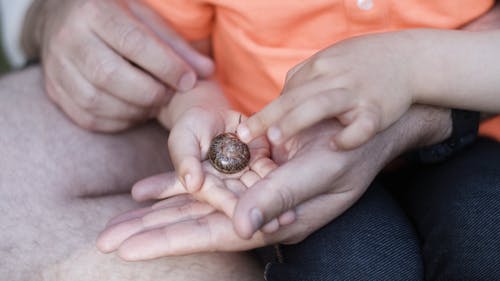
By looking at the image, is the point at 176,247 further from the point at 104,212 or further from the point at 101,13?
the point at 101,13

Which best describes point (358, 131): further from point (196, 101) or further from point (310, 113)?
point (196, 101)

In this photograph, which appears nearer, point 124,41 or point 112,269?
point 112,269

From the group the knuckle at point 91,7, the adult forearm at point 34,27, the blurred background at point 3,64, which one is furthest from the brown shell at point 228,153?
the blurred background at point 3,64

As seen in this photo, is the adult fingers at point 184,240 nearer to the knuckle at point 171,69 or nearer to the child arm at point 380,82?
the child arm at point 380,82

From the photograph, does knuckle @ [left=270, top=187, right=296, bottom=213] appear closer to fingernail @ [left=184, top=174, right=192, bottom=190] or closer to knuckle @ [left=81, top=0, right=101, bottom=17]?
fingernail @ [left=184, top=174, right=192, bottom=190]

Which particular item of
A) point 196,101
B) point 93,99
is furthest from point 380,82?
point 93,99

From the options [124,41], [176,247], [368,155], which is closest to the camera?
[176,247]

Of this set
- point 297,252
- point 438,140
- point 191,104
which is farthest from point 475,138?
point 191,104

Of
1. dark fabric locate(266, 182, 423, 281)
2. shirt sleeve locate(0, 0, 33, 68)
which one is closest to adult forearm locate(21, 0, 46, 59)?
shirt sleeve locate(0, 0, 33, 68)
